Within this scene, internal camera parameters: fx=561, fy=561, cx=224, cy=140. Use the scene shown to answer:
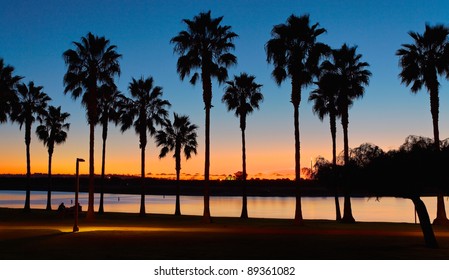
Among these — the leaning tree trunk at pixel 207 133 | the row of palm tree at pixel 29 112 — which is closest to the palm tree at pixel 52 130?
the row of palm tree at pixel 29 112

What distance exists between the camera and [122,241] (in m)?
24.7

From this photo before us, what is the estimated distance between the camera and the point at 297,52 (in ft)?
135

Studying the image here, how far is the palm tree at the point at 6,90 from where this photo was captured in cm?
4878

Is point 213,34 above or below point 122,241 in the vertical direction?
above

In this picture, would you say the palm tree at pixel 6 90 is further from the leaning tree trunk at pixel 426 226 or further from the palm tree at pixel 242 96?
the leaning tree trunk at pixel 426 226

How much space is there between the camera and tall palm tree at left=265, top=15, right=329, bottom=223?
40812 millimetres

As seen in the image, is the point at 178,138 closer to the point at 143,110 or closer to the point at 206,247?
the point at 143,110

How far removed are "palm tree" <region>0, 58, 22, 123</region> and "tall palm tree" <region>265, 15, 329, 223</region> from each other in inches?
931

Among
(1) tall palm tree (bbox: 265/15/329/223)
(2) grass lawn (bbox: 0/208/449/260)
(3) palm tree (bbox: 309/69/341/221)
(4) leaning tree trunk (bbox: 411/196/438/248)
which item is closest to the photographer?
(2) grass lawn (bbox: 0/208/449/260)

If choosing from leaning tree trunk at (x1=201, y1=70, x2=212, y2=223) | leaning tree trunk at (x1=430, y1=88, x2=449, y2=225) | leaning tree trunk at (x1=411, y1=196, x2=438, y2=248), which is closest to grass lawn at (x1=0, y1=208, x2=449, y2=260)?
leaning tree trunk at (x1=411, y1=196, x2=438, y2=248)

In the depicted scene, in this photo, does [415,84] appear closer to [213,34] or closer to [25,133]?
[213,34]

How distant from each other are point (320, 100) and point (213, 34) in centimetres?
1412

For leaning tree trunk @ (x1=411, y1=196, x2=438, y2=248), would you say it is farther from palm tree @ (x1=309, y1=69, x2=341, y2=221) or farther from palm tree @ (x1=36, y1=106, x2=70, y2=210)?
palm tree @ (x1=36, y1=106, x2=70, y2=210)

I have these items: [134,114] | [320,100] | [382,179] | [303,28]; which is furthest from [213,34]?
[382,179]
